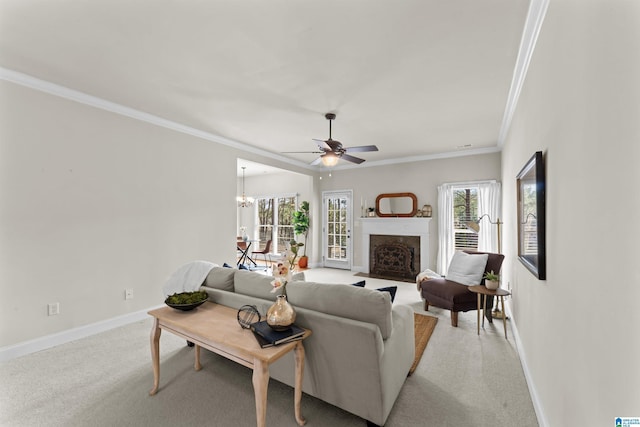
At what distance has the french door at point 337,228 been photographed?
688cm

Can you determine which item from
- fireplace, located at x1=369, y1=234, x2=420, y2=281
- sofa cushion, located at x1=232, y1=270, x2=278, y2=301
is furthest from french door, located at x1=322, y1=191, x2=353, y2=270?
sofa cushion, located at x1=232, y1=270, x2=278, y2=301

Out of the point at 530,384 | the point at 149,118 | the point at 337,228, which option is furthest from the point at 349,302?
the point at 337,228

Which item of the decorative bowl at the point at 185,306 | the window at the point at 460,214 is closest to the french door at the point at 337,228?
the window at the point at 460,214

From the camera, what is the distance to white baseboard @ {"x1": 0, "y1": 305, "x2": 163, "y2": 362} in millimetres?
2572

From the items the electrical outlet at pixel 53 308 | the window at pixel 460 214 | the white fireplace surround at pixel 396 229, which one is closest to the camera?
the electrical outlet at pixel 53 308

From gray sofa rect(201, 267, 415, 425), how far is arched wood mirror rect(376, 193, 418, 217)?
170 inches

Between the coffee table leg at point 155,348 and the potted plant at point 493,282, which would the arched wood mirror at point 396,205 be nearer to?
the potted plant at point 493,282

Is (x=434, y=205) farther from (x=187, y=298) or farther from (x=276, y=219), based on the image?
(x=187, y=298)

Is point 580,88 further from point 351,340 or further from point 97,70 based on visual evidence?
point 97,70

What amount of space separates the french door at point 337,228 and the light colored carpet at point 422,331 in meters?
3.31

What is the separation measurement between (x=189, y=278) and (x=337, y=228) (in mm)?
4862

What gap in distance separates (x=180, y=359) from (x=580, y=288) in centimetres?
298

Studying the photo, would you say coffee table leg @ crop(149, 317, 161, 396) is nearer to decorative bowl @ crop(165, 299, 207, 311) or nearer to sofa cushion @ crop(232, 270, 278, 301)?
decorative bowl @ crop(165, 299, 207, 311)

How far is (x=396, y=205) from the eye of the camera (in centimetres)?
622
